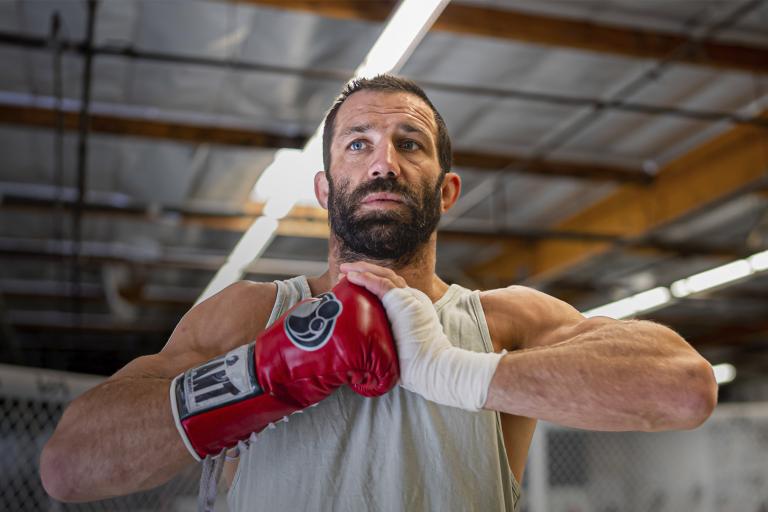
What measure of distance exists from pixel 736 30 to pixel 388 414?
4.38 m

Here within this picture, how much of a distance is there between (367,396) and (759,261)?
5434 mm

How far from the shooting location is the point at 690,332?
523 inches

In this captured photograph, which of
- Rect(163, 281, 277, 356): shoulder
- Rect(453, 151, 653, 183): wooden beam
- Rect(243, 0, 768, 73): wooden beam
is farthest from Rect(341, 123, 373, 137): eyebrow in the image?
Rect(453, 151, 653, 183): wooden beam

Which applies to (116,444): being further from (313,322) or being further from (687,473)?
(687,473)

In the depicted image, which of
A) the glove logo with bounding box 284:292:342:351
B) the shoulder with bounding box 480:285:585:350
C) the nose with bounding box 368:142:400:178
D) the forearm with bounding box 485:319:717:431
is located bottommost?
the forearm with bounding box 485:319:717:431

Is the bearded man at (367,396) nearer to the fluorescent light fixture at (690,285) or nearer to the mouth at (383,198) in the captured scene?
the mouth at (383,198)

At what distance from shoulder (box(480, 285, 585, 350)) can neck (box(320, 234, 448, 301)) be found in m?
0.13

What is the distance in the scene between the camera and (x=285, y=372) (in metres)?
1.52

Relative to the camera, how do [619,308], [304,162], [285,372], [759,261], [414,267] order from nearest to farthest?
[285,372] < [414,267] < [304,162] < [759,261] < [619,308]

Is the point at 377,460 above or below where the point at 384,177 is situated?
below

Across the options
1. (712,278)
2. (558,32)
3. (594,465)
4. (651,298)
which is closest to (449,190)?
(558,32)

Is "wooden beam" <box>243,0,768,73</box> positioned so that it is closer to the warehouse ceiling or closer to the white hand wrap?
the warehouse ceiling

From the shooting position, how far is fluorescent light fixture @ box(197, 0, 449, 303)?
2691mm

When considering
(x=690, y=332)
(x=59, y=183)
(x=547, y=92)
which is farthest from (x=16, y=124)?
(x=690, y=332)
